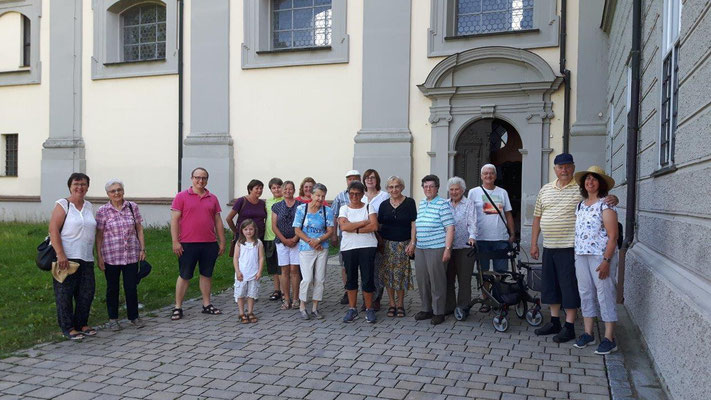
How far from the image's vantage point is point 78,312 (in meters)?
6.44

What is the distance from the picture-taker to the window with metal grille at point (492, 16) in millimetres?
13707

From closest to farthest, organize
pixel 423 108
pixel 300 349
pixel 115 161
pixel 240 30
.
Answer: pixel 300 349 < pixel 423 108 < pixel 240 30 < pixel 115 161

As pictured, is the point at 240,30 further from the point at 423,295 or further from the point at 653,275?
the point at 653,275

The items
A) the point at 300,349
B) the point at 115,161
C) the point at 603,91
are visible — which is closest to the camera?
the point at 300,349

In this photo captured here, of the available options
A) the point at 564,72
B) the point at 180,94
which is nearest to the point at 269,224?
the point at 564,72

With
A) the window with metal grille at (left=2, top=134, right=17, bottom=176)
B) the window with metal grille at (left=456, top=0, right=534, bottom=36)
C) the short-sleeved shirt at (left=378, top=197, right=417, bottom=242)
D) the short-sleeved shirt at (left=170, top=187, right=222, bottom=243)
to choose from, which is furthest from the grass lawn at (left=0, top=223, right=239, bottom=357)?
the window with metal grille at (left=456, top=0, right=534, bottom=36)

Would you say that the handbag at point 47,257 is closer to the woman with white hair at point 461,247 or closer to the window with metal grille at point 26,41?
the woman with white hair at point 461,247

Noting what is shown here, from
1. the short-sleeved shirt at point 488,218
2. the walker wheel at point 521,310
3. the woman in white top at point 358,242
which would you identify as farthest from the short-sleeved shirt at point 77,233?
the walker wheel at point 521,310

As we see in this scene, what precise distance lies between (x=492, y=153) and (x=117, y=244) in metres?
9.46

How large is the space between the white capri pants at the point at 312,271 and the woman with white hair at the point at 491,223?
1924mm

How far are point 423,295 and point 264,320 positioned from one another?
189 cm

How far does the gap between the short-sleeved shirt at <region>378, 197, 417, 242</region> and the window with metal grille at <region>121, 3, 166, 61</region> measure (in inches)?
482

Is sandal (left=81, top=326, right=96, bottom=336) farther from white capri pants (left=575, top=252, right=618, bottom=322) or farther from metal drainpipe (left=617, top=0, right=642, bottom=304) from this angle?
metal drainpipe (left=617, top=0, right=642, bottom=304)

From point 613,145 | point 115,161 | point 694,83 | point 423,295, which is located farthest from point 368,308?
point 115,161
